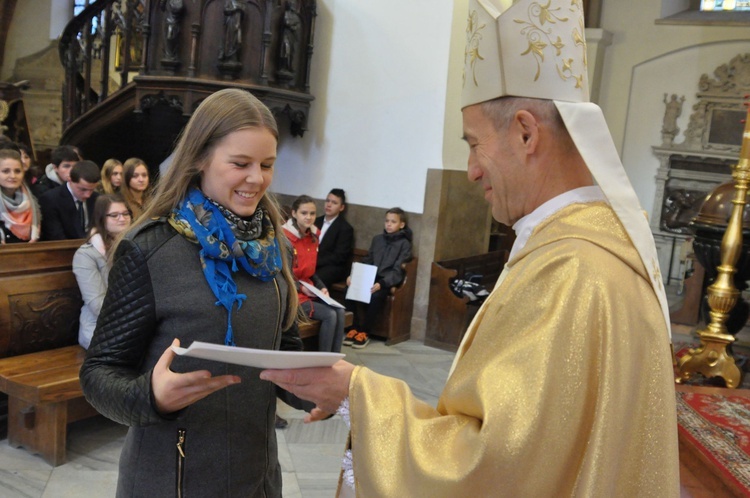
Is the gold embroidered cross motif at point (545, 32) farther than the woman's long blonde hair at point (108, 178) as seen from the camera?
No

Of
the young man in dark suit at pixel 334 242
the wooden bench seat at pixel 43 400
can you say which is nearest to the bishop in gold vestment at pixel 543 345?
the wooden bench seat at pixel 43 400

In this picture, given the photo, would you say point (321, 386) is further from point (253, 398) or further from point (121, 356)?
point (121, 356)

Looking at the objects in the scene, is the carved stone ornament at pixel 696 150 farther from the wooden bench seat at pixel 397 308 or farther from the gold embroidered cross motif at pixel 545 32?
the gold embroidered cross motif at pixel 545 32

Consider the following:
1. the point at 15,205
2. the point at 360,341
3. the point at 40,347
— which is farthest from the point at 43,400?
the point at 360,341

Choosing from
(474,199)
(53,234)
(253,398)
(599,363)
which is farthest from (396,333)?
(599,363)

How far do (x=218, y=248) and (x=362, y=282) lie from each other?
4629 mm

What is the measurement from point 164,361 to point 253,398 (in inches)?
11.0

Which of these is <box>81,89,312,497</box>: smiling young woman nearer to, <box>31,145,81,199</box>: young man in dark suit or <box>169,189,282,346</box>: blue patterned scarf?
<box>169,189,282,346</box>: blue patterned scarf

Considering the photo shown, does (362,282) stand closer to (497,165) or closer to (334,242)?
(334,242)

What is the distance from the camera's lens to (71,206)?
4789 millimetres

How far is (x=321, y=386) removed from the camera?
4.32ft

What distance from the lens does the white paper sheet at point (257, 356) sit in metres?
1.12

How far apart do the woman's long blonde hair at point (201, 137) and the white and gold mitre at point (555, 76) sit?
45cm

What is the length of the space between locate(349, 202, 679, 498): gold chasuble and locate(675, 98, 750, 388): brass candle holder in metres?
3.28
